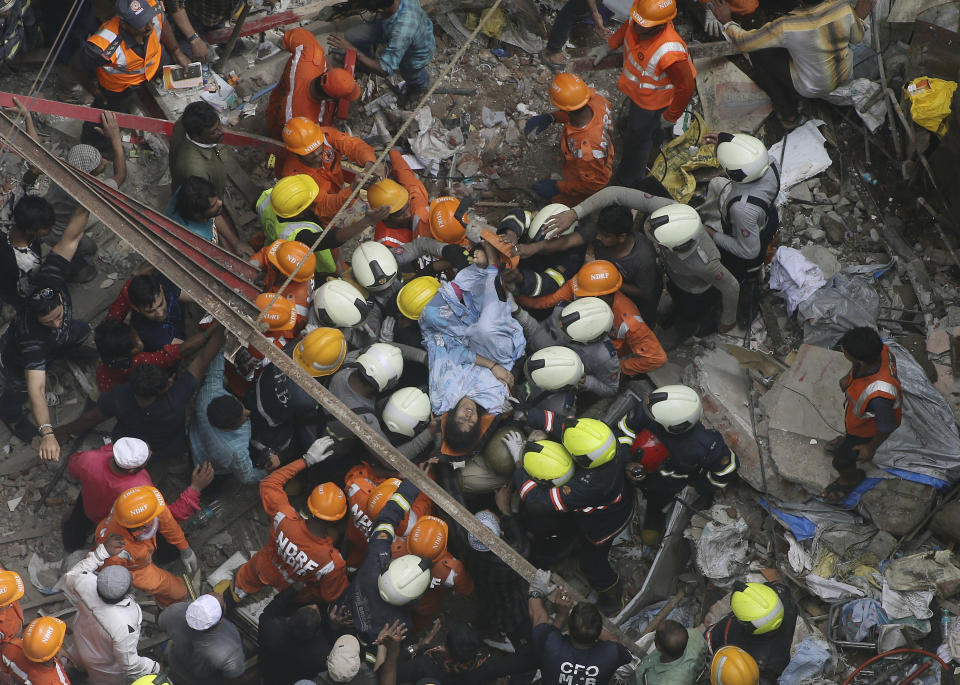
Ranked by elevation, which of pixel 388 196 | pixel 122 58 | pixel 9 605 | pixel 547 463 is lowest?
pixel 9 605

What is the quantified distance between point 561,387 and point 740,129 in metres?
3.57

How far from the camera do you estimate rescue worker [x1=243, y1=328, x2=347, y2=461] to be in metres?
6.56

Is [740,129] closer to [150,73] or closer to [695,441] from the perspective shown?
[695,441]

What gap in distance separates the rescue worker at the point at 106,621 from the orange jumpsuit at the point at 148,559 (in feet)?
0.24

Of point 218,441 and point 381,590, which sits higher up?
point 218,441

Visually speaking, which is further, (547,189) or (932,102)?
(547,189)

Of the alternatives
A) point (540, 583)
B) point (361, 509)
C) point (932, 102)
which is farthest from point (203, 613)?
point (932, 102)

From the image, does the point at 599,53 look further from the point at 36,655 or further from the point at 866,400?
the point at 36,655

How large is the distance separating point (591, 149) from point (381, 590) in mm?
3932

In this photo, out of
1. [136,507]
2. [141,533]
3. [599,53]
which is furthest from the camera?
[599,53]

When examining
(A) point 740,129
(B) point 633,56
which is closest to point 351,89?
(B) point 633,56

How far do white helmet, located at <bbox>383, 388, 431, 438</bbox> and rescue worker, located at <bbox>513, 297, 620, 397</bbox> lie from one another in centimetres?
100

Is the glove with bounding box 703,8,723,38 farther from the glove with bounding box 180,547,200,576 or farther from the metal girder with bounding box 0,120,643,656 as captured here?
the glove with bounding box 180,547,200,576

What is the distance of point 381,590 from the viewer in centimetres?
588
